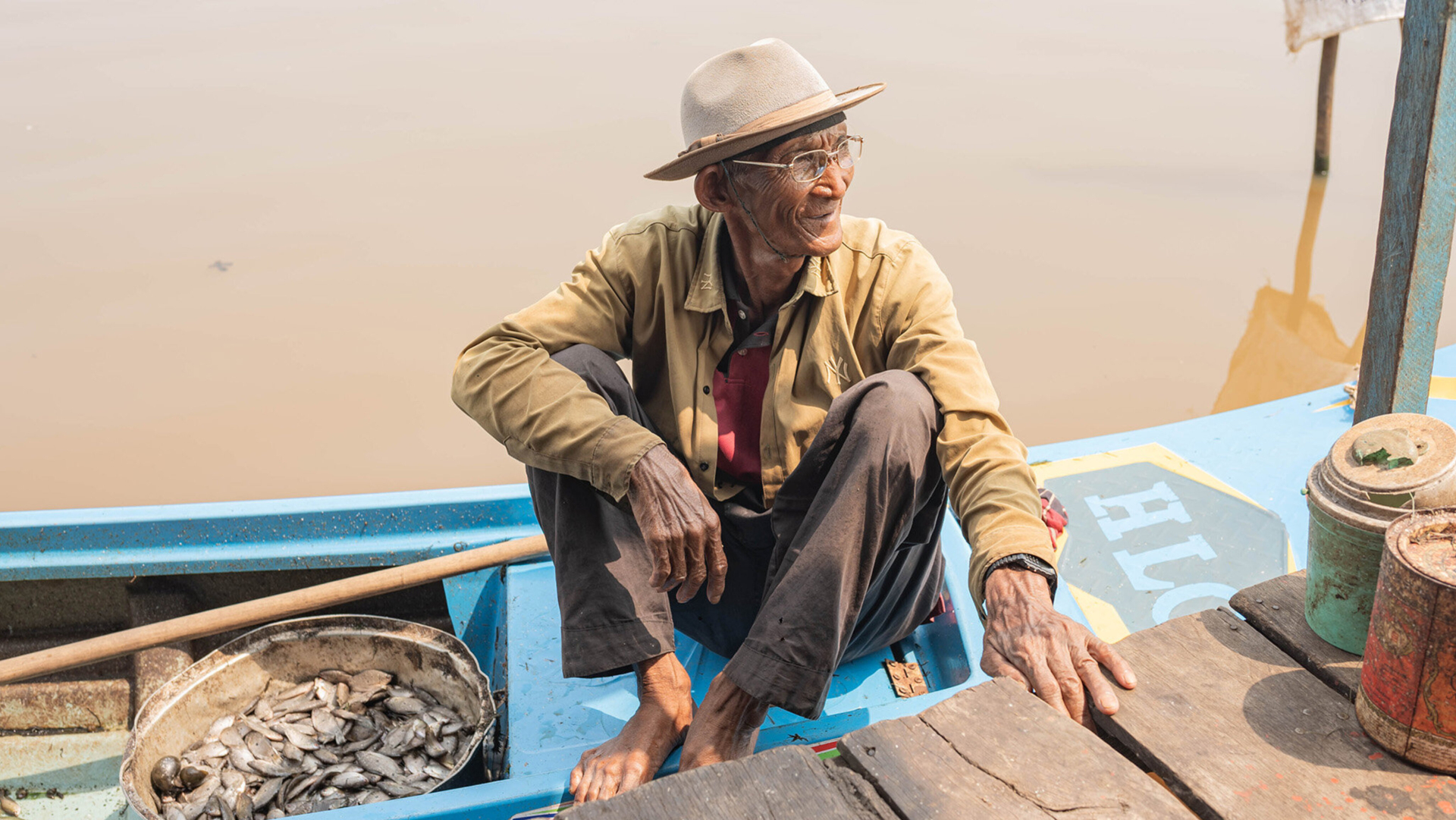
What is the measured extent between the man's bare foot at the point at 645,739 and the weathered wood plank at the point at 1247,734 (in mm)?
795

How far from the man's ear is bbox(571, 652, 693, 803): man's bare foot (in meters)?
0.85

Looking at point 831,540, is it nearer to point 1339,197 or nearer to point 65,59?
point 1339,197

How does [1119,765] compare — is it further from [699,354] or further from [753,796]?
[699,354]

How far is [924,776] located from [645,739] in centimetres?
75

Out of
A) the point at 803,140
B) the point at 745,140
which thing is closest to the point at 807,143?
the point at 803,140

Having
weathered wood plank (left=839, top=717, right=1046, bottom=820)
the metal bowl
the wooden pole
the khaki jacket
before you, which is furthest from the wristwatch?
the wooden pole

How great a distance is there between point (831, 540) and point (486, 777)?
1040mm

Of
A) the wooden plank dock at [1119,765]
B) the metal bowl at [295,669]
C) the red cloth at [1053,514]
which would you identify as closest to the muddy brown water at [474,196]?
the red cloth at [1053,514]

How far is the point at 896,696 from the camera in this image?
6.72 ft

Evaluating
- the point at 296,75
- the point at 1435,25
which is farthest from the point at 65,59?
the point at 1435,25

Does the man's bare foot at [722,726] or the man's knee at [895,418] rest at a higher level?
the man's knee at [895,418]

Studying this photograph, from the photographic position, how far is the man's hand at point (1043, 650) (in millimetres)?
1313

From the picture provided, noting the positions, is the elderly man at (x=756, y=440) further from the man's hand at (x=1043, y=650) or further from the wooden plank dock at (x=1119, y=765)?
the wooden plank dock at (x=1119, y=765)

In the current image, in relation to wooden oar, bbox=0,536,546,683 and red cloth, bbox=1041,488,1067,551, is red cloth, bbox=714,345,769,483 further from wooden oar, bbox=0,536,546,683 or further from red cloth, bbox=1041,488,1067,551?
red cloth, bbox=1041,488,1067,551
